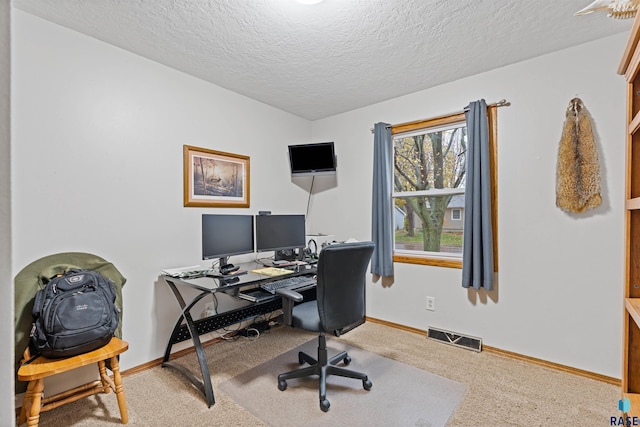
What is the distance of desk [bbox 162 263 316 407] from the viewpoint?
77.4 inches

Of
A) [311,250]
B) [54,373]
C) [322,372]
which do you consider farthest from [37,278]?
[311,250]

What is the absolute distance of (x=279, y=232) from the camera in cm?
294

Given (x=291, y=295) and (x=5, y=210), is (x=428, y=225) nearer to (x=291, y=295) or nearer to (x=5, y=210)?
(x=291, y=295)

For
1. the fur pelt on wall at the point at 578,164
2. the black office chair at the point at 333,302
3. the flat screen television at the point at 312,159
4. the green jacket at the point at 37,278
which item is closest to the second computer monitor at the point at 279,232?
the flat screen television at the point at 312,159

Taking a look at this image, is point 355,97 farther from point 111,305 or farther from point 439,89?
point 111,305

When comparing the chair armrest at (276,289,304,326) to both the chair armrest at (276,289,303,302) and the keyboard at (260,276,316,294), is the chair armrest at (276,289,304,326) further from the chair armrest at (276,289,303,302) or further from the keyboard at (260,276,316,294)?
the keyboard at (260,276,316,294)

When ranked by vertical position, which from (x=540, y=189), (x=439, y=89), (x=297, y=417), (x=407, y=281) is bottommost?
(x=297, y=417)

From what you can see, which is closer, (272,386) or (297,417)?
(297,417)

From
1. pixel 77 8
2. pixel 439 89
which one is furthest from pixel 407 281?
pixel 77 8

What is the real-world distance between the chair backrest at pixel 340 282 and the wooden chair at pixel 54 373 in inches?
47.7

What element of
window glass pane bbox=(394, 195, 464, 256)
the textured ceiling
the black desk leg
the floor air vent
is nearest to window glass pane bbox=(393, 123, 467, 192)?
window glass pane bbox=(394, 195, 464, 256)

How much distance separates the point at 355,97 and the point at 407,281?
2.02m

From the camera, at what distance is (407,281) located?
124 inches

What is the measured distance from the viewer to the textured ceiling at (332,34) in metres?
1.82
